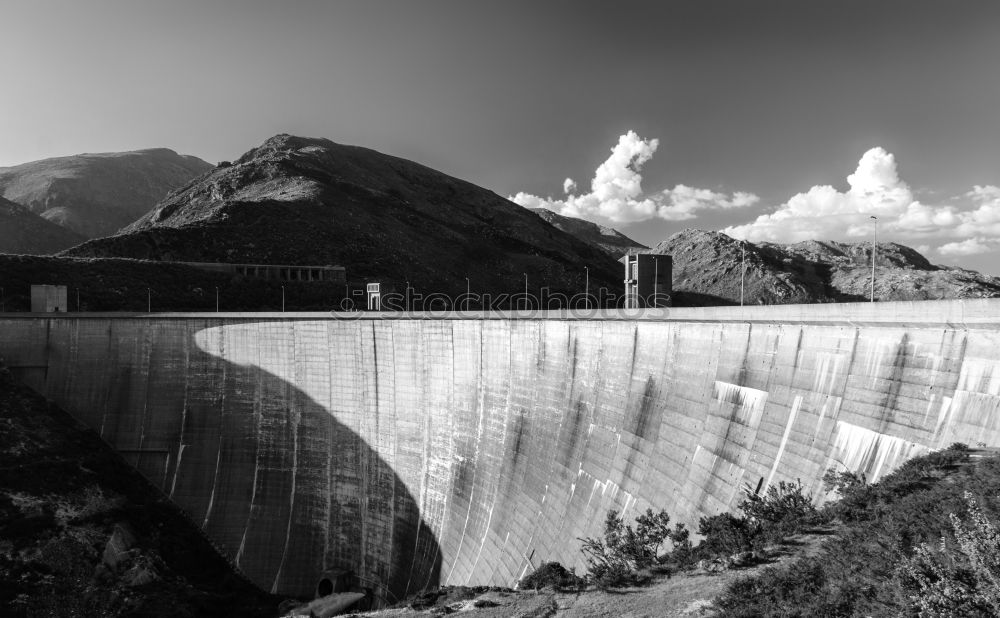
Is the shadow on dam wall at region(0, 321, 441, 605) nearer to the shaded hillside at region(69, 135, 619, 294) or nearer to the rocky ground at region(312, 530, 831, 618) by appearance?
the rocky ground at region(312, 530, 831, 618)

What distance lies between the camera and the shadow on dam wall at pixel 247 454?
29.5 meters

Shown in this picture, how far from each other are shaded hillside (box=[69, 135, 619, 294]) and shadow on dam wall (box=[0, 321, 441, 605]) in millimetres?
42001

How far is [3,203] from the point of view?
448 ft

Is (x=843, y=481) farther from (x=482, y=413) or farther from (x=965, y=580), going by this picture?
(x=482, y=413)

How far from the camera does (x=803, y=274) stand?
137375mm

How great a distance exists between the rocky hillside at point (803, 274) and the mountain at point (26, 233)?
15022 cm

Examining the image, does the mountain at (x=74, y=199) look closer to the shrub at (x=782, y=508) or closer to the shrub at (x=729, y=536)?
the shrub at (x=729, y=536)

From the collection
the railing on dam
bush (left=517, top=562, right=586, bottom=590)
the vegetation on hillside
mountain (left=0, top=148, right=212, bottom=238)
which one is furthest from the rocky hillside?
mountain (left=0, top=148, right=212, bottom=238)

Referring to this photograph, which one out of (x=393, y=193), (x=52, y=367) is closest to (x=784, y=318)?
(x=52, y=367)

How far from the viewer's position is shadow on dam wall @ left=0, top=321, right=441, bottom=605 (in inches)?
1160

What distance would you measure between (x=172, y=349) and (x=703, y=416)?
116 feet

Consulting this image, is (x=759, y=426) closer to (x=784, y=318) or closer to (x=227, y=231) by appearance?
(x=784, y=318)

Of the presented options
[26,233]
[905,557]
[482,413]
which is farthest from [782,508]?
[26,233]

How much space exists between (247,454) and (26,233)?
14334 cm
